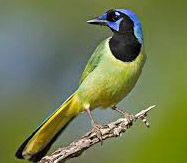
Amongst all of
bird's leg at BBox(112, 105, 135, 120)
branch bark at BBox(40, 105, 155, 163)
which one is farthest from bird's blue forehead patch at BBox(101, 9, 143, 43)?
branch bark at BBox(40, 105, 155, 163)

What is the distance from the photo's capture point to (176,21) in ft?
39.6

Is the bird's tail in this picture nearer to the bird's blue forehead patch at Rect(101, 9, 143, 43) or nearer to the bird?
the bird

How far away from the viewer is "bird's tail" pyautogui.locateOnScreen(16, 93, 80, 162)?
27.2 ft

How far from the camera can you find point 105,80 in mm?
8352

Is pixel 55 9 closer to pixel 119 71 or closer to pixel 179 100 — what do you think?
pixel 179 100

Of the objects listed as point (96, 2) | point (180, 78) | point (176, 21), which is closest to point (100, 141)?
point (180, 78)

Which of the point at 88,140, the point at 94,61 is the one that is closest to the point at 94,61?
the point at 94,61

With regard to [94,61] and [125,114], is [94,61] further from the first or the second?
[125,114]

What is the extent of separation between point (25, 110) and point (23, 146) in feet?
15.8

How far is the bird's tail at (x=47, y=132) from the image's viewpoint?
27.2ft

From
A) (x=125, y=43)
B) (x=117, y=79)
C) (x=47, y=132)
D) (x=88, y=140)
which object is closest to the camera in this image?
(x=88, y=140)

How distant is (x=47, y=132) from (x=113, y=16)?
1354 millimetres

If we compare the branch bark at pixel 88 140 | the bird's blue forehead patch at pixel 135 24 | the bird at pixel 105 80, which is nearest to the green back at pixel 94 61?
the bird at pixel 105 80

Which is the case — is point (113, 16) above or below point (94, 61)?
above
